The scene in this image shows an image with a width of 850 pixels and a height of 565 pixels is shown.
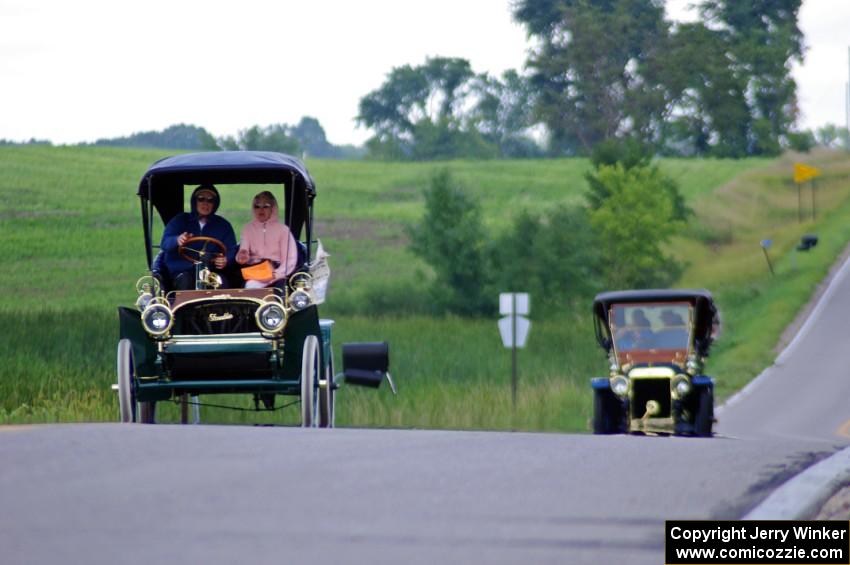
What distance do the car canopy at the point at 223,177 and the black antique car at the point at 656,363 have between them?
5.89 meters

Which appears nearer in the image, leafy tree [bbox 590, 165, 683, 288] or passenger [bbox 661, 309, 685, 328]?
passenger [bbox 661, 309, 685, 328]

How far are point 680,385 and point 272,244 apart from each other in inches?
300

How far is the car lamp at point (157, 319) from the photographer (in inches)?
574

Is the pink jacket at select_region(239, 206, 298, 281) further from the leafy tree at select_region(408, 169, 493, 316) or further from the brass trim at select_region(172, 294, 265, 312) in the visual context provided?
the leafy tree at select_region(408, 169, 493, 316)

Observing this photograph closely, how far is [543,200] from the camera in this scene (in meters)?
108

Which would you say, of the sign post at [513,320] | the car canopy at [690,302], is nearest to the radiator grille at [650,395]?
the car canopy at [690,302]

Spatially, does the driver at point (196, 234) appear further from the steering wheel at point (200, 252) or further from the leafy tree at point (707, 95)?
the leafy tree at point (707, 95)

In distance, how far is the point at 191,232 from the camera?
15781 millimetres

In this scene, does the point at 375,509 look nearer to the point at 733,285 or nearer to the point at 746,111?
the point at 733,285

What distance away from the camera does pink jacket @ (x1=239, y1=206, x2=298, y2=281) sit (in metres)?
15.5

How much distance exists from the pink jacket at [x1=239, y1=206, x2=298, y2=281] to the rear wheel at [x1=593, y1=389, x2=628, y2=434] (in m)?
6.99

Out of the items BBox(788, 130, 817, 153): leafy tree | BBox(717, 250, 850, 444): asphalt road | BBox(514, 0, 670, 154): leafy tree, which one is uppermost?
BBox(514, 0, 670, 154): leafy tree

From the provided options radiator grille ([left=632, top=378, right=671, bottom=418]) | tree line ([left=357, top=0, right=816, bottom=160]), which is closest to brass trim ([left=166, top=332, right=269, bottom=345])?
radiator grille ([left=632, top=378, right=671, bottom=418])

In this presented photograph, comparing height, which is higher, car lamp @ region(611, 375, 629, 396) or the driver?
the driver
